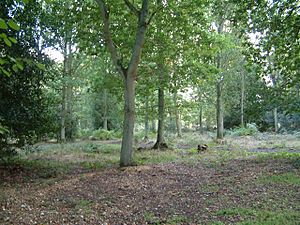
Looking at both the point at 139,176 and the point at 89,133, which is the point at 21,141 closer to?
the point at 139,176

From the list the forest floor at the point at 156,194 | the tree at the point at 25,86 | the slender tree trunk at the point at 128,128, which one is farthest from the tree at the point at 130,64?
A: the tree at the point at 25,86

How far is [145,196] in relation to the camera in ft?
20.4

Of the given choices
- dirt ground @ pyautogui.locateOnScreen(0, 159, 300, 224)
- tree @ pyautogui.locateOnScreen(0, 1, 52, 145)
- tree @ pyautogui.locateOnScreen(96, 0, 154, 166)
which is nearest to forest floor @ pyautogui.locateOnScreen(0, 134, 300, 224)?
dirt ground @ pyautogui.locateOnScreen(0, 159, 300, 224)

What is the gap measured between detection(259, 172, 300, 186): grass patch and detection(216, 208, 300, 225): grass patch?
6.71 ft

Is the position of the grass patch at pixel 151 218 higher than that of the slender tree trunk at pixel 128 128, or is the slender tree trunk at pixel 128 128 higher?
the slender tree trunk at pixel 128 128

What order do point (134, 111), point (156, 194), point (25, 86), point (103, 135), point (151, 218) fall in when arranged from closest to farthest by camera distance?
point (151, 218) < point (156, 194) < point (25, 86) < point (134, 111) < point (103, 135)

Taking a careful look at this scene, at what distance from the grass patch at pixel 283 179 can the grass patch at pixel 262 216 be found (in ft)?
6.71

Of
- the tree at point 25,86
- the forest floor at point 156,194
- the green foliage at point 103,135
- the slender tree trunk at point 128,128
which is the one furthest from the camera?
the green foliage at point 103,135

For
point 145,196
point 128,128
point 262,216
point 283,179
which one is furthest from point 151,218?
point 128,128

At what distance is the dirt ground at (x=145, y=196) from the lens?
16.2 feet

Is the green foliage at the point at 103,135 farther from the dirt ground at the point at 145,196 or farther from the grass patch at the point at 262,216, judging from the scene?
the grass patch at the point at 262,216

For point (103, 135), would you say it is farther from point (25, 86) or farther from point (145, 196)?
point (145, 196)

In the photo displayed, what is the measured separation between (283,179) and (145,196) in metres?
3.53

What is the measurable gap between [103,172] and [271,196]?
15.7 feet
